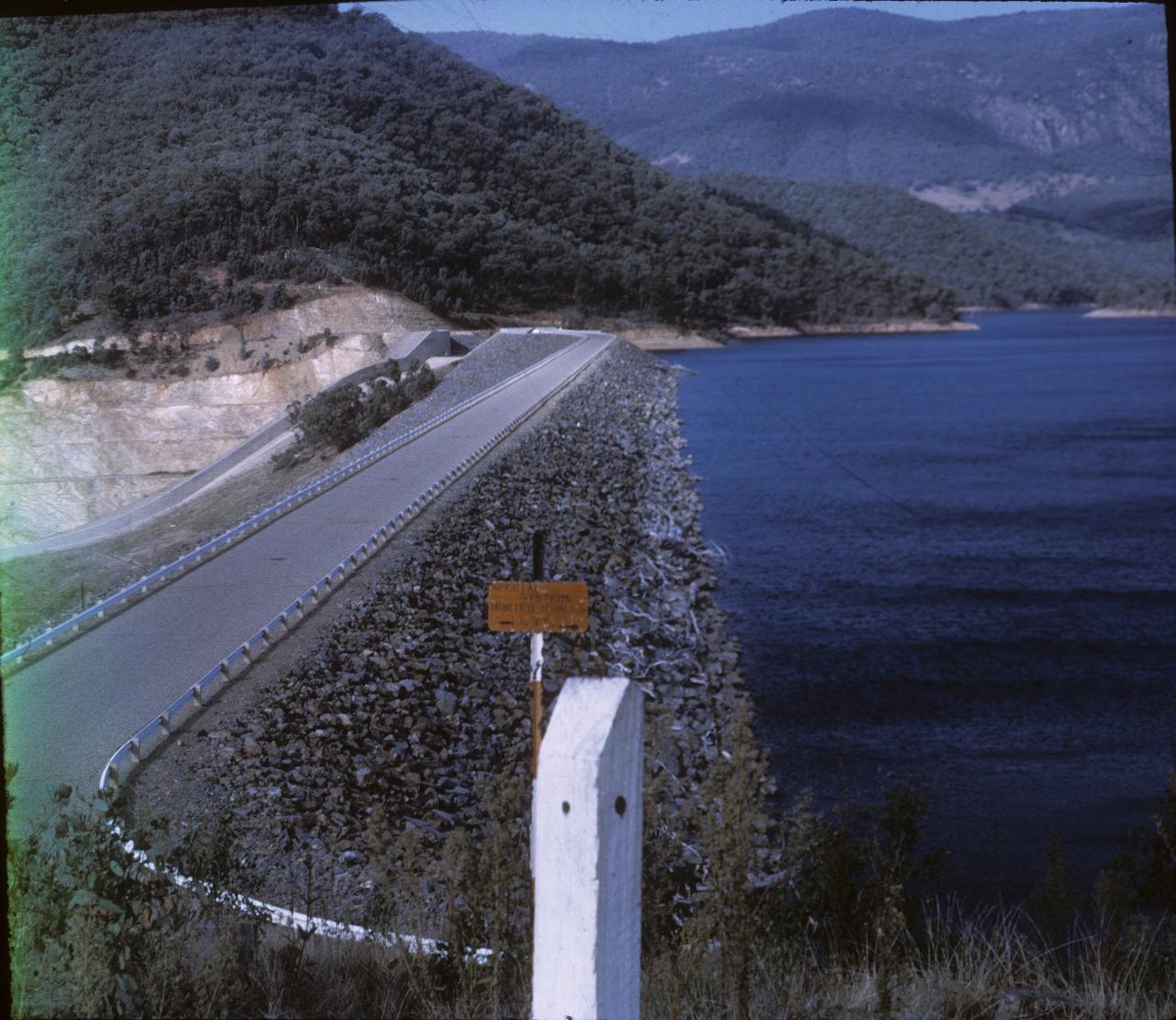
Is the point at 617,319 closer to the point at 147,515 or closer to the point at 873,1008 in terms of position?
A: the point at 147,515

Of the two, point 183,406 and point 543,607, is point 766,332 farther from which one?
point 543,607

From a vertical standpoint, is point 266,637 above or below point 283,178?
below

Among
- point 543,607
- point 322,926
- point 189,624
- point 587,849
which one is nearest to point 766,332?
point 189,624

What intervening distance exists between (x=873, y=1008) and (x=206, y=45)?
4.60m

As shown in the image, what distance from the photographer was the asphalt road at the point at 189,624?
14.9 ft

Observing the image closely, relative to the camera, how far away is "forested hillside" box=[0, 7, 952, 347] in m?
4.73

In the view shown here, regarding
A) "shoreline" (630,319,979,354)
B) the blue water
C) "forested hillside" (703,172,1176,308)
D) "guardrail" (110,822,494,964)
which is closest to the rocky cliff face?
"shoreline" (630,319,979,354)

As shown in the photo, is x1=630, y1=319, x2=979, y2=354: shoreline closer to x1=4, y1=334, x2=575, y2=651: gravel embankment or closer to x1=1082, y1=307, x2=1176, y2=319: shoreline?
x1=4, y1=334, x2=575, y2=651: gravel embankment

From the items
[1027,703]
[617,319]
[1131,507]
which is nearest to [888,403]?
[1131,507]

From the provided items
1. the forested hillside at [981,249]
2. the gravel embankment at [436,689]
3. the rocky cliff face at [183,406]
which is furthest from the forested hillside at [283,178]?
the forested hillside at [981,249]

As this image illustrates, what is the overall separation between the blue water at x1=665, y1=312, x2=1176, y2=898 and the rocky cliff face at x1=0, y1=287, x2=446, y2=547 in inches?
127

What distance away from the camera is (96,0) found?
248 centimetres

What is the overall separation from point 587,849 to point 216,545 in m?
3.80

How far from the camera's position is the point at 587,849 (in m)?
1.90
